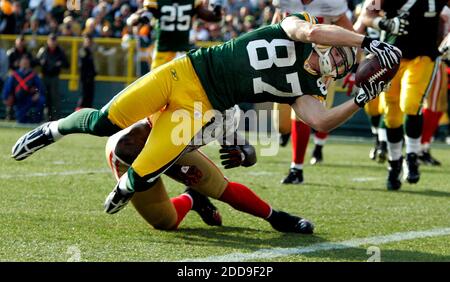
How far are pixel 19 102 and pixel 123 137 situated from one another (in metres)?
8.86

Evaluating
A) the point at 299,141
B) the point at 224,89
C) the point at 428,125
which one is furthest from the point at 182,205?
the point at 428,125

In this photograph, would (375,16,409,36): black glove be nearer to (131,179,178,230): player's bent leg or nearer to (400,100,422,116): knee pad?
(400,100,422,116): knee pad

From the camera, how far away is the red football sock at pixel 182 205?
15.2 feet

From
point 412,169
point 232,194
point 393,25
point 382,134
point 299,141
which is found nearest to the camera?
point 232,194

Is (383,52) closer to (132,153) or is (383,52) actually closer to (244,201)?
(244,201)

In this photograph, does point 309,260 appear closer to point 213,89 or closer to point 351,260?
point 351,260

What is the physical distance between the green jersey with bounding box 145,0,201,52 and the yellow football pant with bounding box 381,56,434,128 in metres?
2.54

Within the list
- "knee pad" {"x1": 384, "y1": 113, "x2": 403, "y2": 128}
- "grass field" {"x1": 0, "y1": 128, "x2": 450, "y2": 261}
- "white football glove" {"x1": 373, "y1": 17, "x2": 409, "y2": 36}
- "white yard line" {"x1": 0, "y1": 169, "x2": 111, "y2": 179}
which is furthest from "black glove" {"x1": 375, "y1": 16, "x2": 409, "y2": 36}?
"white yard line" {"x1": 0, "y1": 169, "x2": 111, "y2": 179}

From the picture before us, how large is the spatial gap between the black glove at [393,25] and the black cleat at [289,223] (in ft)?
6.91

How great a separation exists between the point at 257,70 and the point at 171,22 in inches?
171

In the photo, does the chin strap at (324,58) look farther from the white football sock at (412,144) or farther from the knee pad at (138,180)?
the white football sock at (412,144)

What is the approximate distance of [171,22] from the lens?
8500 millimetres

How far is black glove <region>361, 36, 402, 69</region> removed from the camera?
4.04 m

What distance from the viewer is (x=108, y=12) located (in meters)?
15.5
